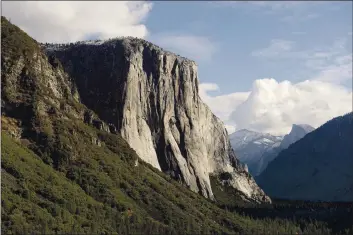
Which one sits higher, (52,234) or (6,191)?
(6,191)

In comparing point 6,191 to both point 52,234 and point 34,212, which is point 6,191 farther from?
point 52,234

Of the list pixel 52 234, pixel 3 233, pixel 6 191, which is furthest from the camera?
pixel 6 191

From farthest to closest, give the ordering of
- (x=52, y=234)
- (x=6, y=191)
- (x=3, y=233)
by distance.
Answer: (x=6, y=191)
(x=52, y=234)
(x=3, y=233)

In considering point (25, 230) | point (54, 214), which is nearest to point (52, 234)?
point (25, 230)

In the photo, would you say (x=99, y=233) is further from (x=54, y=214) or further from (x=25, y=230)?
(x=25, y=230)

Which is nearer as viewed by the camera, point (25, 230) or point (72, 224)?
point (25, 230)

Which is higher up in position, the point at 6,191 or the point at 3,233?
the point at 6,191

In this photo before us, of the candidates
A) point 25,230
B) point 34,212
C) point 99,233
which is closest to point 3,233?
point 25,230

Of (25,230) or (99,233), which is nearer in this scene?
(25,230)
